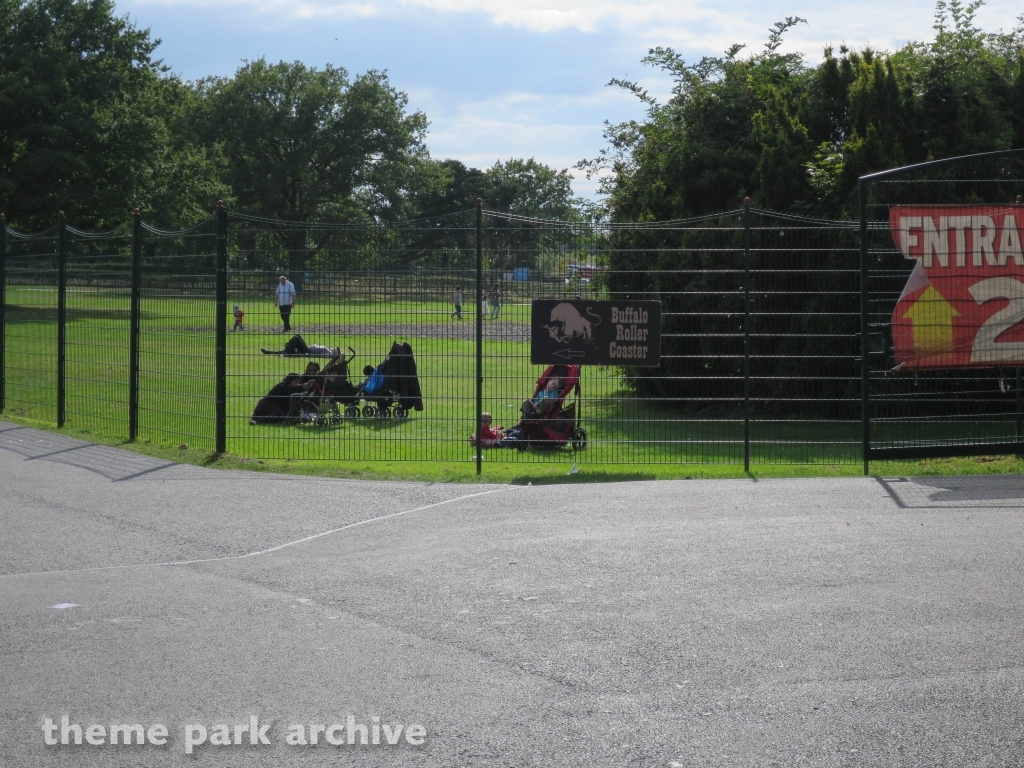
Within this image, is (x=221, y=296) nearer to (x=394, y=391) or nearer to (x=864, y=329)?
(x=394, y=391)

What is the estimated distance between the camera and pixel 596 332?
39.9 ft

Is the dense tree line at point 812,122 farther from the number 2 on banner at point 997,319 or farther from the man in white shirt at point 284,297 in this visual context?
the man in white shirt at point 284,297

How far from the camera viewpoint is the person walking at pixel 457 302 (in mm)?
12219

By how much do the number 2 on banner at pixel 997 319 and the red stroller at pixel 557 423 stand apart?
4494 mm

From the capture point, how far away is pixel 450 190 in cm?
8869

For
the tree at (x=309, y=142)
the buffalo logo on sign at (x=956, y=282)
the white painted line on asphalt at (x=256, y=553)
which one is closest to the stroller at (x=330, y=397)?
the white painted line on asphalt at (x=256, y=553)

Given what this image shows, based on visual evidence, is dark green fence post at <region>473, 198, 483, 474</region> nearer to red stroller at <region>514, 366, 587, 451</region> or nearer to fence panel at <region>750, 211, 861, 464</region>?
red stroller at <region>514, 366, 587, 451</region>

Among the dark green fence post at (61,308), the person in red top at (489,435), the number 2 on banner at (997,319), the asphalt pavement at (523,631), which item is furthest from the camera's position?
the dark green fence post at (61,308)

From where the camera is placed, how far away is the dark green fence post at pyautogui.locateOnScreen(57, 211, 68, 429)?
15469 mm

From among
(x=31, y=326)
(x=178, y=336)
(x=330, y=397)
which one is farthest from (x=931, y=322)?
(x=31, y=326)

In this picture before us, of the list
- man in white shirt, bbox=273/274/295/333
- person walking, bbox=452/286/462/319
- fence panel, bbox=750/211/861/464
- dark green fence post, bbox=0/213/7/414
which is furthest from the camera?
dark green fence post, bbox=0/213/7/414

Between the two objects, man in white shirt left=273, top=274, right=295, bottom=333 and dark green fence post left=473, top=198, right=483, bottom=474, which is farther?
man in white shirt left=273, top=274, right=295, bottom=333

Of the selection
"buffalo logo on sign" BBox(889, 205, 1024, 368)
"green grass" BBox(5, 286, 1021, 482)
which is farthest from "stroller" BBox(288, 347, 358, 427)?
"buffalo logo on sign" BBox(889, 205, 1024, 368)

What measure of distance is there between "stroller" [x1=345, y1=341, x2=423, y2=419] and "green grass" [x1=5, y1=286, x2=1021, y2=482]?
22 centimetres
